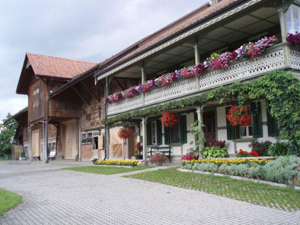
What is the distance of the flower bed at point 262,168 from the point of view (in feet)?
25.2

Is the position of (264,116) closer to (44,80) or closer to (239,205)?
(239,205)

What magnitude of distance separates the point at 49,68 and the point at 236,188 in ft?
72.1

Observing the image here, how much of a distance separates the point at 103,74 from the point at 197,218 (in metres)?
14.8

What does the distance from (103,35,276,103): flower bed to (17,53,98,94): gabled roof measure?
10.4 metres

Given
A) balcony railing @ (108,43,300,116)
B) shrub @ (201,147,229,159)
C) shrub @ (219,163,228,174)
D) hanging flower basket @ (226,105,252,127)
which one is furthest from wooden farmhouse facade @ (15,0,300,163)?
shrub @ (219,163,228,174)

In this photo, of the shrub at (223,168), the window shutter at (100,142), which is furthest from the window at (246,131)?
the window shutter at (100,142)

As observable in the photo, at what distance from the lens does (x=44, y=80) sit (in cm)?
2478

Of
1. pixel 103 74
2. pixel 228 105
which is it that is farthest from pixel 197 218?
pixel 103 74

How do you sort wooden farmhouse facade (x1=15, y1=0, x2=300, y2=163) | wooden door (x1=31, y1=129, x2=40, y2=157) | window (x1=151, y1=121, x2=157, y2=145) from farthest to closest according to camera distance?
wooden door (x1=31, y1=129, x2=40, y2=157), window (x1=151, y1=121, x2=157, y2=145), wooden farmhouse facade (x1=15, y1=0, x2=300, y2=163)

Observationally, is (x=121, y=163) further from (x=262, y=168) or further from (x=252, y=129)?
(x=262, y=168)

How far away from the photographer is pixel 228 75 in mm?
11227

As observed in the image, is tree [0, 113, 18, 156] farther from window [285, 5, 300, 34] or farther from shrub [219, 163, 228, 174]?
window [285, 5, 300, 34]

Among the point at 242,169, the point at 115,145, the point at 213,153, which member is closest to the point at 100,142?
the point at 115,145

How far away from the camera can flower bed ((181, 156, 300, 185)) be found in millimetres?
7691
